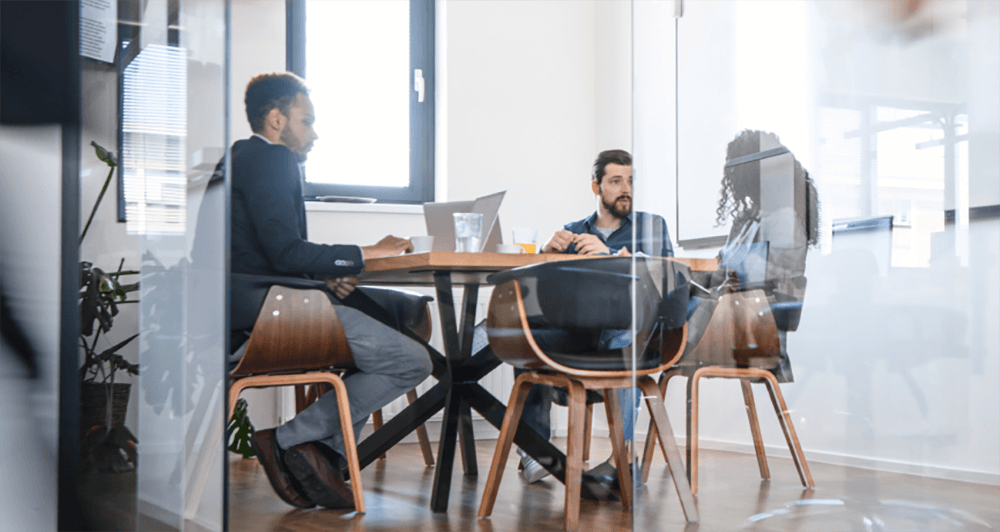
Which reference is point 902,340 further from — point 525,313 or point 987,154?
point 525,313

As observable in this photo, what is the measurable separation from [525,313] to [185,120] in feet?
3.02

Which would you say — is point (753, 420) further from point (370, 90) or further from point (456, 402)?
point (370, 90)

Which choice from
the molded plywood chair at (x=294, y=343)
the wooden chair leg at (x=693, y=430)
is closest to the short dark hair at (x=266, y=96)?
the molded plywood chair at (x=294, y=343)

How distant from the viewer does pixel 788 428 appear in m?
1.56

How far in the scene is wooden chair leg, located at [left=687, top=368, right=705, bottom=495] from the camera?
1585 mm

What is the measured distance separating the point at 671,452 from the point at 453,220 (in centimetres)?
138

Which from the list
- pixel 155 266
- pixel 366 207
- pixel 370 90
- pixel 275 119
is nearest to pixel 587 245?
pixel 275 119

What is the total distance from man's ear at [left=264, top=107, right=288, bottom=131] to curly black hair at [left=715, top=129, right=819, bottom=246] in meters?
1.25

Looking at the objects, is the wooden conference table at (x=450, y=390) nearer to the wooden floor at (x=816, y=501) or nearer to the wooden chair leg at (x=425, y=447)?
the wooden chair leg at (x=425, y=447)

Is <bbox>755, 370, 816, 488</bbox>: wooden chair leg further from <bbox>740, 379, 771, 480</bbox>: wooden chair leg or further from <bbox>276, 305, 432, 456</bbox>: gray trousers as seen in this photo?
<bbox>276, 305, 432, 456</bbox>: gray trousers

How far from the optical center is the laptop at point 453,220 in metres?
2.75

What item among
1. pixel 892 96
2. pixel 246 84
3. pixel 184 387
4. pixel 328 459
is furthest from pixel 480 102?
pixel 184 387

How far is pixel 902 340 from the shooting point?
152 cm

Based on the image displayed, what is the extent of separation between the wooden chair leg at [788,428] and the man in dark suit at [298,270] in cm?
111
